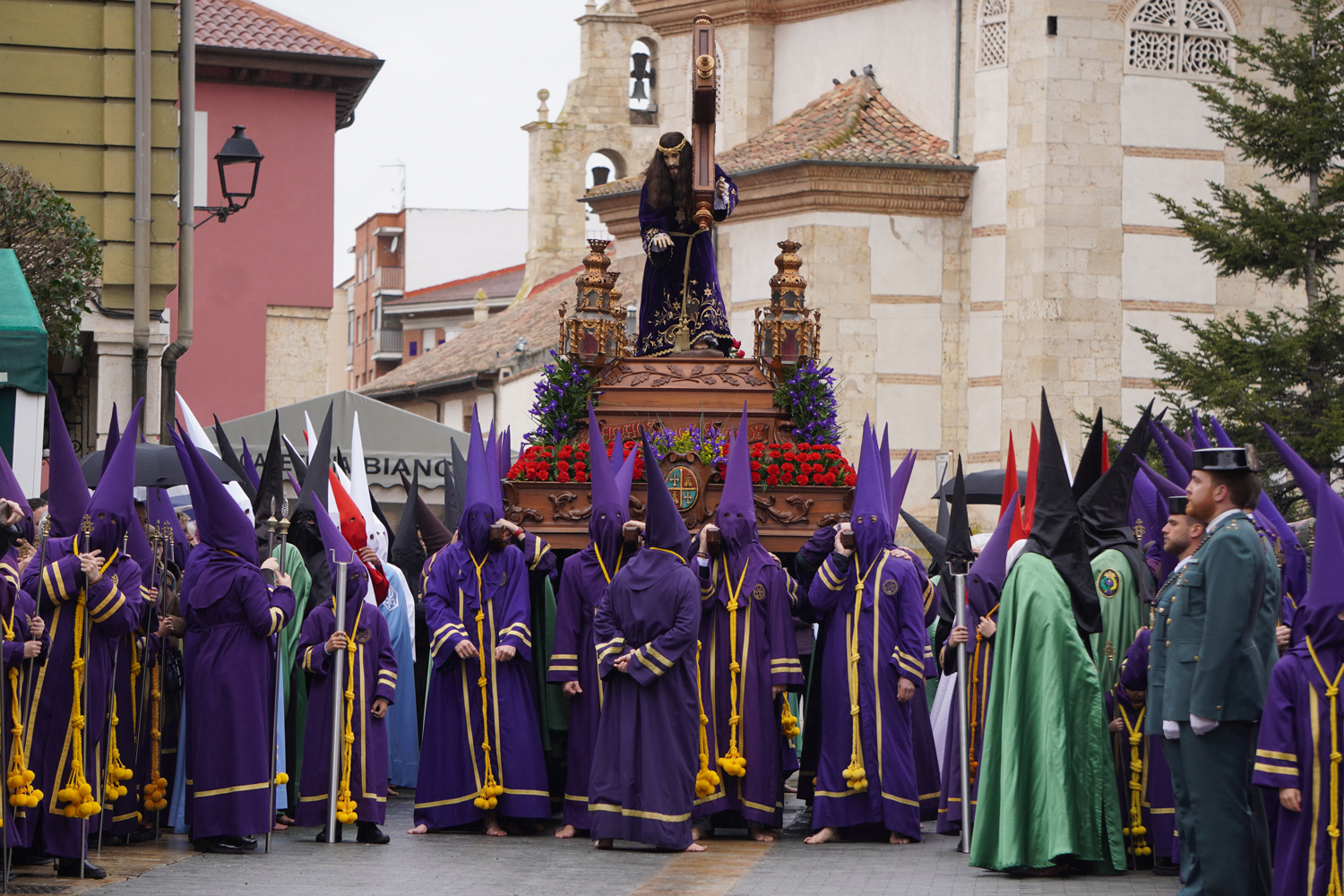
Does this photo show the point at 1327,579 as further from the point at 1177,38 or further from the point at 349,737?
the point at 1177,38

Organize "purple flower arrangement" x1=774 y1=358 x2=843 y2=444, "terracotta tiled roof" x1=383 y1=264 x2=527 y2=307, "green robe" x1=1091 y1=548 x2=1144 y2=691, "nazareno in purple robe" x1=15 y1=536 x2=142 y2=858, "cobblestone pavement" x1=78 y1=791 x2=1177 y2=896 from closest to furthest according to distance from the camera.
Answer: "cobblestone pavement" x1=78 y1=791 x2=1177 y2=896
"nazareno in purple robe" x1=15 y1=536 x2=142 y2=858
"green robe" x1=1091 y1=548 x2=1144 y2=691
"purple flower arrangement" x1=774 y1=358 x2=843 y2=444
"terracotta tiled roof" x1=383 y1=264 x2=527 y2=307

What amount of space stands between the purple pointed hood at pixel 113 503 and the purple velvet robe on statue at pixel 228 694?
30.0 inches

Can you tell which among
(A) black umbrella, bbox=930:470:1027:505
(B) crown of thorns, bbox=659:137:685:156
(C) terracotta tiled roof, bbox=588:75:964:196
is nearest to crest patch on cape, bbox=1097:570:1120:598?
(B) crown of thorns, bbox=659:137:685:156

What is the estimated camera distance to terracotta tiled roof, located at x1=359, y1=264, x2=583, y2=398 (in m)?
45.2

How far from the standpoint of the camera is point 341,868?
945cm

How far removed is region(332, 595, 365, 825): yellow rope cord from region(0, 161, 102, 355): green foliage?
3996mm

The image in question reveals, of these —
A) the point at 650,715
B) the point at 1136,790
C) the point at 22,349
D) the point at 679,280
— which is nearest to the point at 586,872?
the point at 650,715

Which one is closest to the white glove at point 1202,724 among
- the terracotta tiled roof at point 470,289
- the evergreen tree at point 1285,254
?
the evergreen tree at point 1285,254

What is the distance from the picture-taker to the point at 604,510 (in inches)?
430

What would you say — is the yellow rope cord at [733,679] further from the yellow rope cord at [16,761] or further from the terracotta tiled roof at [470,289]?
the terracotta tiled roof at [470,289]

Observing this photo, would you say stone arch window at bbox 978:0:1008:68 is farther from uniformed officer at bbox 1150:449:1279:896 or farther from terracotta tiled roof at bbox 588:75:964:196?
uniformed officer at bbox 1150:449:1279:896

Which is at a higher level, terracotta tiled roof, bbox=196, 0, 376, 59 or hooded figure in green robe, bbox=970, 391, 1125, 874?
terracotta tiled roof, bbox=196, 0, 376, 59

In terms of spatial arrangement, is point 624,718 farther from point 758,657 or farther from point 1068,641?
point 1068,641

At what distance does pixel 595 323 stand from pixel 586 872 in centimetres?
492
